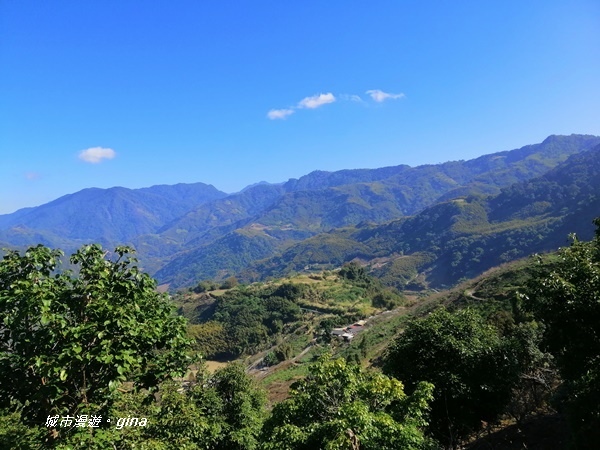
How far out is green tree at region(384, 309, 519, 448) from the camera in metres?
13.0

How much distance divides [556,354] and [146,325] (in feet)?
37.2

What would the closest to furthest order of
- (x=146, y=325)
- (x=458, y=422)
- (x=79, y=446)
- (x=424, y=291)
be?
1. (x=79, y=446)
2. (x=146, y=325)
3. (x=458, y=422)
4. (x=424, y=291)

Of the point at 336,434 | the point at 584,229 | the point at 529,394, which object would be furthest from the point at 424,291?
the point at 336,434

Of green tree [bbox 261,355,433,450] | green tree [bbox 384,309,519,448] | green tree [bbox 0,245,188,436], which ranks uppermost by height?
green tree [bbox 0,245,188,436]

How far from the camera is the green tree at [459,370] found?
13.0 metres

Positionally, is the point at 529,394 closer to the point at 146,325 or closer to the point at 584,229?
the point at 146,325

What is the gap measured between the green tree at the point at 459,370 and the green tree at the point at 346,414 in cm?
408

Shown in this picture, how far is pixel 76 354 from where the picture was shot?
5.86 meters

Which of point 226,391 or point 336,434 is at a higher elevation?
point 336,434

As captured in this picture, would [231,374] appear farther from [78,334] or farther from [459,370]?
[78,334]

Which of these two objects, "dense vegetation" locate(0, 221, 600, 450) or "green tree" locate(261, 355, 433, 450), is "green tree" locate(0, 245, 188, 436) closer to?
"dense vegetation" locate(0, 221, 600, 450)

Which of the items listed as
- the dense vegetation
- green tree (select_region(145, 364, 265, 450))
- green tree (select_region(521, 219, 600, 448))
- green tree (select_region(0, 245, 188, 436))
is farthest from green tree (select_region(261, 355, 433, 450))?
green tree (select_region(521, 219, 600, 448))

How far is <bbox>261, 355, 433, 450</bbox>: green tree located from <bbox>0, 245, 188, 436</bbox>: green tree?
10.8 ft

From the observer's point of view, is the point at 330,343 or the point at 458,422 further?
Answer: the point at 330,343
